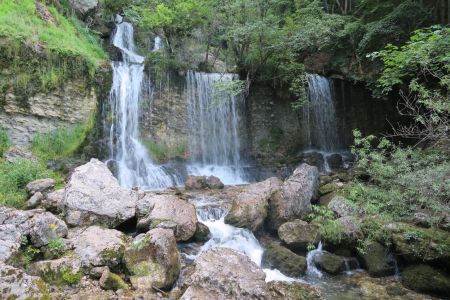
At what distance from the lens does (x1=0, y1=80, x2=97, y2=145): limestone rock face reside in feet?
35.8

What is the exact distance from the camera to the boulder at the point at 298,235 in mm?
7547

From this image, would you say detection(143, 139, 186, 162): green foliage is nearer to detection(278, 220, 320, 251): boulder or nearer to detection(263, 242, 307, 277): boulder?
detection(278, 220, 320, 251): boulder

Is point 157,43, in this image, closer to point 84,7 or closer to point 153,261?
point 84,7

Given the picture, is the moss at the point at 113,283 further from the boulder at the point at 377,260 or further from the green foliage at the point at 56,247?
the boulder at the point at 377,260

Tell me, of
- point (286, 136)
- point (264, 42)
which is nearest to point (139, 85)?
point (264, 42)

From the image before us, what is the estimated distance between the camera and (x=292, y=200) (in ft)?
29.1

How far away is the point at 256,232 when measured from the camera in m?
8.33

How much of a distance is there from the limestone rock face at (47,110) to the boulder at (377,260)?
9738mm

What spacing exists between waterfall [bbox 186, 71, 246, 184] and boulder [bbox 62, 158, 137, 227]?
6.61m

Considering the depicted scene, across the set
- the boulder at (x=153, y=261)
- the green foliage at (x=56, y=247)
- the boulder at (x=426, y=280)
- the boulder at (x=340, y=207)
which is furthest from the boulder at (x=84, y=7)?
the boulder at (x=426, y=280)

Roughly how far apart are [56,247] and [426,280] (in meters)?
6.53

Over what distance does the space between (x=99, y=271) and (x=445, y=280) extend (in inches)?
235

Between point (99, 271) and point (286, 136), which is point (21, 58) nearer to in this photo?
point (99, 271)

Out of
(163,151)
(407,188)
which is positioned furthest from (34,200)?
(407,188)
